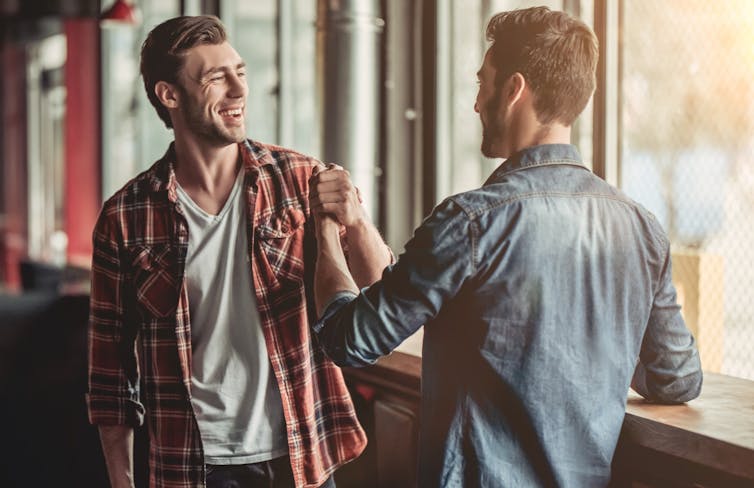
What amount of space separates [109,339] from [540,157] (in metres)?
0.99

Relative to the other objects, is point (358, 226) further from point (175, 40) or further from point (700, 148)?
point (700, 148)

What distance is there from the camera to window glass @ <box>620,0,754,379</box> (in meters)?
2.16

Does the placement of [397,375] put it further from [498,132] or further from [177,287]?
[498,132]

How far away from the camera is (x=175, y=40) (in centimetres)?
186

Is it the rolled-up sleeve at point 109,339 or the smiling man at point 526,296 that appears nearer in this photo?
the smiling man at point 526,296

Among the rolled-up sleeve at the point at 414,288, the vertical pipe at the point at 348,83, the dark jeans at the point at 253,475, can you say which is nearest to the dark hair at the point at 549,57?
the rolled-up sleeve at the point at 414,288

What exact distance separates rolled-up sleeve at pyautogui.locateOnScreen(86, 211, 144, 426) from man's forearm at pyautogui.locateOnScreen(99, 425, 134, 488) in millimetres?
31

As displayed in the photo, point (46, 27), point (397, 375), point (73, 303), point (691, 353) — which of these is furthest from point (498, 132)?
point (46, 27)

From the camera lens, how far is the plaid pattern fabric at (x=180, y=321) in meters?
1.73

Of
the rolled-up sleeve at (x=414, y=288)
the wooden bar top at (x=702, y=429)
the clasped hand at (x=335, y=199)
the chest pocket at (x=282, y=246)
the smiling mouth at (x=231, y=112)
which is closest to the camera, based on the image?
the rolled-up sleeve at (x=414, y=288)

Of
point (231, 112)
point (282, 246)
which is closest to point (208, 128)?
point (231, 112)

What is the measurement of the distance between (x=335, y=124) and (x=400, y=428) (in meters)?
1.16

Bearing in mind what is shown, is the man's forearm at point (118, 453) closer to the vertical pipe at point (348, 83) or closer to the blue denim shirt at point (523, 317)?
the blue denim shirt at point (523, 317)

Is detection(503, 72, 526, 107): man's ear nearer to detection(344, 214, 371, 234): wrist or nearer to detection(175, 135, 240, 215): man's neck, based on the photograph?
detection(344, 214, 371, 234): wrist
